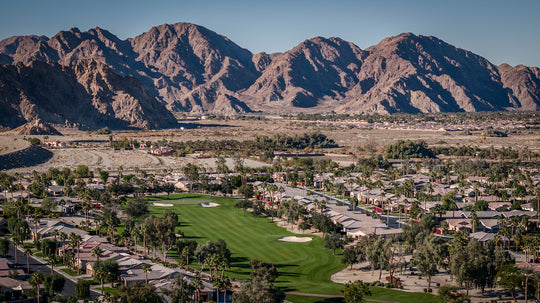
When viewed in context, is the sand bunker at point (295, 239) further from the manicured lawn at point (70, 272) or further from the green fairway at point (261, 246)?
the manicured lawn at point (70, 272)

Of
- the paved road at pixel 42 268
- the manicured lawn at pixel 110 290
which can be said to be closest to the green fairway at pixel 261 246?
the manicured lawn at pixel 110 290

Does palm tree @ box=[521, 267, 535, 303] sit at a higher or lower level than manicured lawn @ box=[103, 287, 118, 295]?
higher

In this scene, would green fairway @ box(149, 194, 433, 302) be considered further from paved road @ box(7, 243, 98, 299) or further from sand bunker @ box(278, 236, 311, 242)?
paved road @ box(7, 243, 98, 299)

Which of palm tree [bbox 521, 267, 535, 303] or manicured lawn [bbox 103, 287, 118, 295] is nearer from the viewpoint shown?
palm tree [bbox 521, 267, 535, 303]

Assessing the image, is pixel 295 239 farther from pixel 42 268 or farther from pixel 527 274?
pixel 42 268

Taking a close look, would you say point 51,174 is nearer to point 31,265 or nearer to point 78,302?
point 31,265

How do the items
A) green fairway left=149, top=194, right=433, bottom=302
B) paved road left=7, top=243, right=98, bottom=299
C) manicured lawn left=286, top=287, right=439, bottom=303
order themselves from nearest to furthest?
manicured lawn left=286, top=287, right=439, bottom=303 → paved road left=7, top=243, right=98, bottom=299 → green fairway left=149, top=194, right=433, bottom=302

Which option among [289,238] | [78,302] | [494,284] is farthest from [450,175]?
[78,302]

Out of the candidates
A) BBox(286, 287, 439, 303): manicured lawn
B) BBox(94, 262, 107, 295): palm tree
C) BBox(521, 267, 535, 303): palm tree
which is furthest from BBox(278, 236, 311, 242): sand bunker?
BBox(521, 267, 535, 303): palm tree
